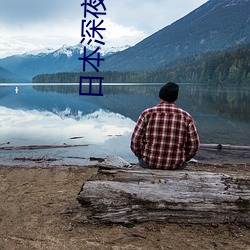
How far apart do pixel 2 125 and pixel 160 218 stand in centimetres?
2357

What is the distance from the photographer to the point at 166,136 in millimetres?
5938

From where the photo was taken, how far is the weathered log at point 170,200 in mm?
5711

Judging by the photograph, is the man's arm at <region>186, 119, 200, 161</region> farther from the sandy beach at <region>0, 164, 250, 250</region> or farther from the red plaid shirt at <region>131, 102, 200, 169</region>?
the sandy beach at <region>0, 164, 250, 250</region>

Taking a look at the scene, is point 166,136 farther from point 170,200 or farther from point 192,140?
point 170,200

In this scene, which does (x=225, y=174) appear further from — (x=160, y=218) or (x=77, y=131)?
(x=77, y=131)

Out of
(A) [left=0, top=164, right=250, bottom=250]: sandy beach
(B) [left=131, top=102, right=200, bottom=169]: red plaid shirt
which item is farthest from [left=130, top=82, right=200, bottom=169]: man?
(A) [left=0, top=164, right=250, bottom=250]: sandy beach

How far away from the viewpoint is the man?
589 cm

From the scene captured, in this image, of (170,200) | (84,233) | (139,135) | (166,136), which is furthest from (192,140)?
(84,233)

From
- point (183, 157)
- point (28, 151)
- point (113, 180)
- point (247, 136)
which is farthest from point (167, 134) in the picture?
point (247, 136)

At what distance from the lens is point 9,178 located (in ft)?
32.5

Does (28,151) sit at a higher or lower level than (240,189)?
lower

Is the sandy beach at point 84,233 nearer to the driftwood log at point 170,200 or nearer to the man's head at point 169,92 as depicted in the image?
the driftwood log at point 170,200

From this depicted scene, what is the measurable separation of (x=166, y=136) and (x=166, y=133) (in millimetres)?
58

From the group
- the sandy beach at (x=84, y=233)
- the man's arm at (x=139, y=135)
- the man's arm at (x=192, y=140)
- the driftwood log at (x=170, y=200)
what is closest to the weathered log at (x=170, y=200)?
the driftwood log at (x=170, y=200)
